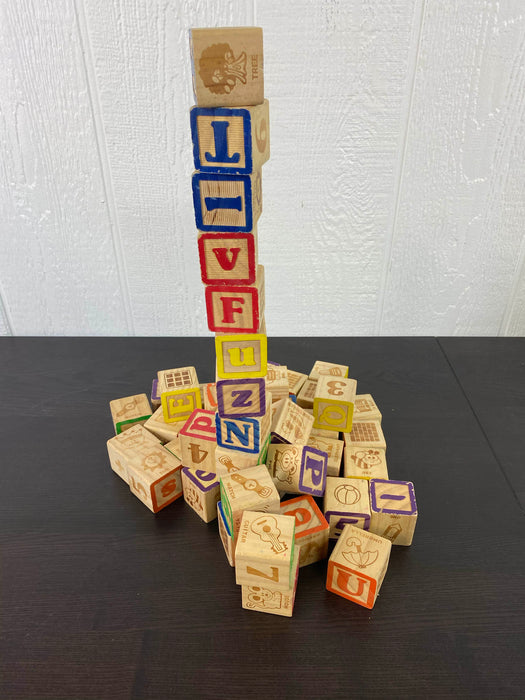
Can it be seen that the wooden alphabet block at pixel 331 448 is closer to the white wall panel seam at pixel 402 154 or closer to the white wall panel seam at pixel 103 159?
the white wall panel seam at pixel 402 154

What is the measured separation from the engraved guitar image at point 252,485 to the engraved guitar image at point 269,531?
50mm

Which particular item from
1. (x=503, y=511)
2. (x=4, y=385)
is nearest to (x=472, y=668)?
(x=503, y=511)

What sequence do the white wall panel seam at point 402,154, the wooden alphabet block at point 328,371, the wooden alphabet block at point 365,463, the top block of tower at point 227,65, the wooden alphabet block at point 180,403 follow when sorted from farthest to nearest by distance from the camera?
the white wall panel seam at point 402,154
the wooden alphabet block at point 328,371
the wooden alphabet block at point 180,403
the wooden alphabet block at point 365,463
the top block of tower at point 227,65

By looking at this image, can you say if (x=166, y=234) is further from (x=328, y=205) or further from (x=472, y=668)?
(x=472, y=668)

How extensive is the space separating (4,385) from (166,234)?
0.64 meters

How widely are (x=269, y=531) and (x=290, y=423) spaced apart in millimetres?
265

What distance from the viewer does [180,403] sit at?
110 cm

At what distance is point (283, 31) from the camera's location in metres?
1.30

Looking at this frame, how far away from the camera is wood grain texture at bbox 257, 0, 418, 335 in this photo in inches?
51.2

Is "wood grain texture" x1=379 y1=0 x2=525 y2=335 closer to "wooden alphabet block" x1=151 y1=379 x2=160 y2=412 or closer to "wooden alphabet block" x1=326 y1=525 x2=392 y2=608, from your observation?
"wooden alphabet block" x1=151 y1=379 x2=160 y2=412

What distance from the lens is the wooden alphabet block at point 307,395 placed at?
1131 mm

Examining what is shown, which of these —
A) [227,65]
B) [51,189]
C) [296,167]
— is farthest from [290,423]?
[51,189]

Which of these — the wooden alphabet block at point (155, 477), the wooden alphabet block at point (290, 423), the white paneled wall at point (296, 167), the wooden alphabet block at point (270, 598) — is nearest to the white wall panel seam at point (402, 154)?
the white paneled wall at point (296, 167)

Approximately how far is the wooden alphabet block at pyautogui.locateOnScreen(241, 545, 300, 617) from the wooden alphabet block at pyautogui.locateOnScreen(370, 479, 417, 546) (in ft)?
0.58
